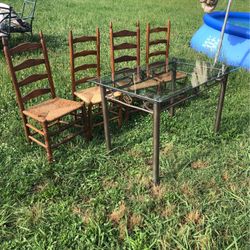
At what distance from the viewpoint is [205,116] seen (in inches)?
178

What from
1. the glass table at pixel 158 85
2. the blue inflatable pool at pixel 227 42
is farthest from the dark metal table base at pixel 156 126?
the blue inflatable pool at pixel 227 42

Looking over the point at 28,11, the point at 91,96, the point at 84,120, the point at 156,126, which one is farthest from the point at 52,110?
the point at 28,11

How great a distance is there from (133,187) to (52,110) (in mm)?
1231

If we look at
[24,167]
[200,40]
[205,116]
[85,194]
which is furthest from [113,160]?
[200,40]

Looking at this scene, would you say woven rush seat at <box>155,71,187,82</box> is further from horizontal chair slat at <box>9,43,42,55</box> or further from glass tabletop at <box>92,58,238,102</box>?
horizontal chair slat at <box>9,43,42,55</box>

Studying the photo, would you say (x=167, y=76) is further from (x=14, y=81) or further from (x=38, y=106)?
A: (x=14, y=81)

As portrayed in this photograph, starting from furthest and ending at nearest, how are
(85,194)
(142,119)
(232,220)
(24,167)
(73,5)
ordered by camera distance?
1. (73,5)
2. (142,119)
3. (24,167)
4. (85,194)
5. (232,220)

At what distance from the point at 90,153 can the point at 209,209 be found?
1425mm

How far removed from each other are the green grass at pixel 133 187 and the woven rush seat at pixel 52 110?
1.50 feet

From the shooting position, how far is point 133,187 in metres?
3.24

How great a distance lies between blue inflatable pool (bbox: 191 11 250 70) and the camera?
6445mm

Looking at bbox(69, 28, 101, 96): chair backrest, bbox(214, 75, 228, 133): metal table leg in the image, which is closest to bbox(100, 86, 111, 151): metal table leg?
bbox(69, 28, 101, 96): chair backrest

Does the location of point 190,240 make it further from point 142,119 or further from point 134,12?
point 134,12

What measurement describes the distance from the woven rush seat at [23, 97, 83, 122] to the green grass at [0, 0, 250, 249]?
0.46 meters
